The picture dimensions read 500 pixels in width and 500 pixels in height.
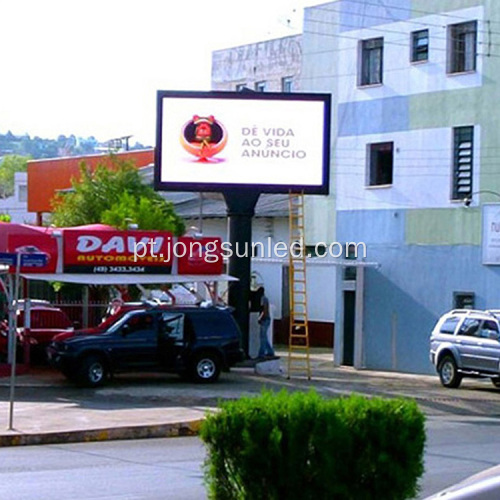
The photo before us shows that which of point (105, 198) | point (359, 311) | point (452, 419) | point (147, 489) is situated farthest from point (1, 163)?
point (147, 489)

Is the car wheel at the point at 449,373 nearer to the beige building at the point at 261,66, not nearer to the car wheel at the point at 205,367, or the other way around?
the car wheel at the point at 205,367

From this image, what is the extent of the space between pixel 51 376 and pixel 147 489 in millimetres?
15972

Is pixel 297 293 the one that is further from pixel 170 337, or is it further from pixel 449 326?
pixel 170 337

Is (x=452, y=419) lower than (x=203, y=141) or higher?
lower

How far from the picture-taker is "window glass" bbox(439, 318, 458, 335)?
99.6 ft

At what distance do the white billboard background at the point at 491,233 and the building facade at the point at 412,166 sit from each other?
7 centimetres

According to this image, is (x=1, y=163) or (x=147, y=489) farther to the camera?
(x=1, y=163)

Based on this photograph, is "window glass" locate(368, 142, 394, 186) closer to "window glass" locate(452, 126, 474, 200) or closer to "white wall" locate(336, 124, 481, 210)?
"white wall" locate(336, 124, 481, 210)

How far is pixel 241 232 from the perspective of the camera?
30984mm

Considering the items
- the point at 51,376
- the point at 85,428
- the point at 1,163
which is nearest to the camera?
the point at 85,428

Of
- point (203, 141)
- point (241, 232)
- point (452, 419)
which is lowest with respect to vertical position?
point (452, 419)

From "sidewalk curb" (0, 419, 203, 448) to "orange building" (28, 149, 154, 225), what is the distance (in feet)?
125

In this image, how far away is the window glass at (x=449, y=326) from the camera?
30.4m

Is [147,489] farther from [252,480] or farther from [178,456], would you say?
[252,480]
